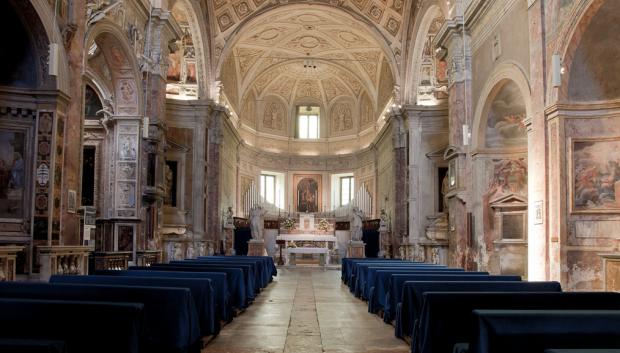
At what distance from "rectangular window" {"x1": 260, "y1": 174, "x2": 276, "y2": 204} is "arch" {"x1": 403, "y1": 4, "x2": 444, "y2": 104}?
12.8 metres

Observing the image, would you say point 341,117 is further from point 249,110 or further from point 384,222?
point 384,222

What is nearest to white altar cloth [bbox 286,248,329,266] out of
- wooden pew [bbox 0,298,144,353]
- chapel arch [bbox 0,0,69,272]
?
chapel arch [bbox 0,0,69,272]

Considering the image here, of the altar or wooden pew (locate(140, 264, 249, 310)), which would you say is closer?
wooden pew (locate(140, 264, 249, 310))

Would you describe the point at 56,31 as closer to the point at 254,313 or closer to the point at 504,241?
the point at 254,313

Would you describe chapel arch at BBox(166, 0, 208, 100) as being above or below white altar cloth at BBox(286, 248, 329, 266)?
above

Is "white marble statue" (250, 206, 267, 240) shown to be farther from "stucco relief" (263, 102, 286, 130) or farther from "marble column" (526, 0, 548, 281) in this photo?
"marble column" (526, 0, 548, 281)

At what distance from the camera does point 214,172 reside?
82.3 ft

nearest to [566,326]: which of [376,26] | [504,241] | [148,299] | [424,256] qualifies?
[148,299]

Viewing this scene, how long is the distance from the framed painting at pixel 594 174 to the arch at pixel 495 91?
5.44 ft

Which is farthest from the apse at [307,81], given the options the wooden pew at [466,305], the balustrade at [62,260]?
the wooden pew at [466,305]

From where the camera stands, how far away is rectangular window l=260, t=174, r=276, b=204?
3559cm

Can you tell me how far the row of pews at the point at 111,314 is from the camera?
4.32 m

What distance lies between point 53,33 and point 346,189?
1054 inches

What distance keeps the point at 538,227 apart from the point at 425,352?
6.36 m
